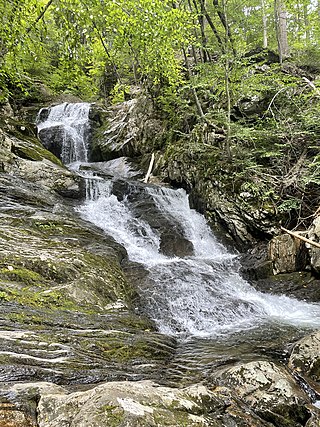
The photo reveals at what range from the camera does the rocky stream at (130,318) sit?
2443 millimetres

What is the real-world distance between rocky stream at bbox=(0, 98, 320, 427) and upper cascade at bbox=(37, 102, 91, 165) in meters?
4.26

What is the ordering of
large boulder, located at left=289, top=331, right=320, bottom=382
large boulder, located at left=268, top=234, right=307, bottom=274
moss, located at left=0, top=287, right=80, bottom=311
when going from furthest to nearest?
large boulder, located at left=268, top=234, right=307, bottom=274 → moss, located at left=0, top=287, right=80, bottom=311 → large boulder, located at left=289, top=331, right=320, bottom=382

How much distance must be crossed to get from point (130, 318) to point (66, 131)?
575 inches

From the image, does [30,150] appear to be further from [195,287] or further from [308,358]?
[308,358]

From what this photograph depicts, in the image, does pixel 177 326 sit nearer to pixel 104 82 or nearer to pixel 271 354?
pixel 271 354

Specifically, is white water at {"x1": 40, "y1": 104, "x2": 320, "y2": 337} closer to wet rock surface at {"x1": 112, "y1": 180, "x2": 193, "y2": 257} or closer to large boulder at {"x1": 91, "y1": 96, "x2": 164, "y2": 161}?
wet rock surface at {"x1": 112, "y1": 180, "x2": 193, "y2": 257}

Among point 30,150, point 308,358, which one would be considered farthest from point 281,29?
point 308,358

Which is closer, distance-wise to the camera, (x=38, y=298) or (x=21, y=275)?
(x=38, y=298)

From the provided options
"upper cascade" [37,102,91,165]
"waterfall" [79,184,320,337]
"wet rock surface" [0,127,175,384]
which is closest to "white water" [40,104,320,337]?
"waterfall" [79,184,320,337]

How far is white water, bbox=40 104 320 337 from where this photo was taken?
20.7 ft

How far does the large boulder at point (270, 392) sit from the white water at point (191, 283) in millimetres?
2088

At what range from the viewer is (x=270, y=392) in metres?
3.31

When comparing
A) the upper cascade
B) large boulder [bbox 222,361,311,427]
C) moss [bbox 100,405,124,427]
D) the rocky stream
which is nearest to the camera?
moss [bbox 100,405,124,427]

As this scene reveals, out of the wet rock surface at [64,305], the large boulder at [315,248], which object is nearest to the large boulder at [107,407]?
the wet rock surface at [64,305]
